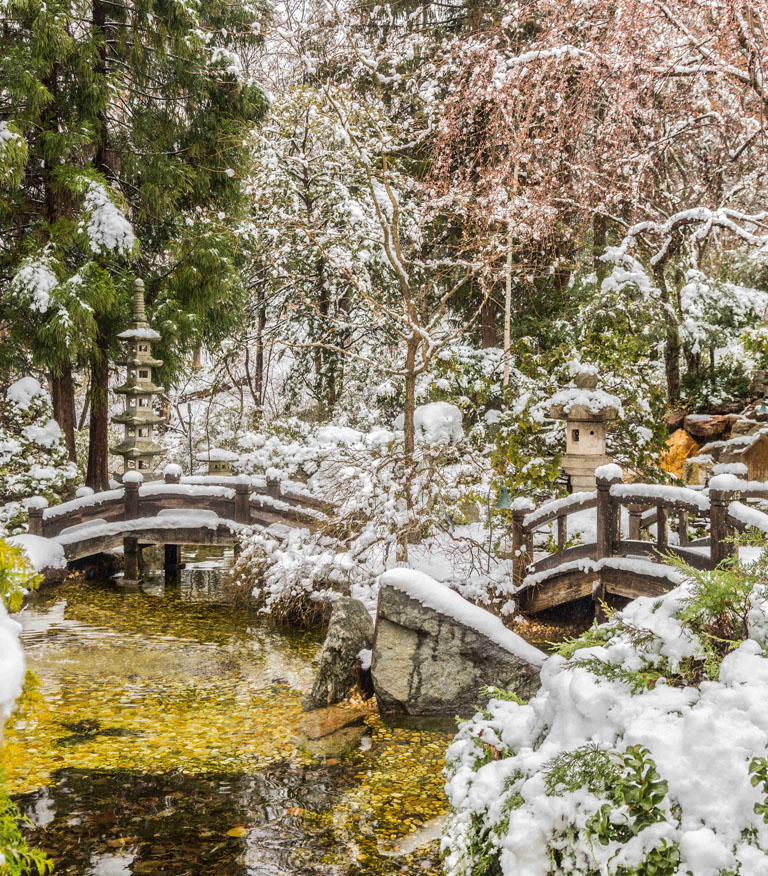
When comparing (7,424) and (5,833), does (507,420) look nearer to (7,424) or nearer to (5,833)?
(7,424)

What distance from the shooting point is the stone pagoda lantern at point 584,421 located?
35.6ft

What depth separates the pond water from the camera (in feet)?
16.5

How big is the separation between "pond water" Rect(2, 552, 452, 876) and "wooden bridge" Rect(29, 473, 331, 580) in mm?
2868

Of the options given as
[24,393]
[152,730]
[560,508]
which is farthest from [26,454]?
[560,508]

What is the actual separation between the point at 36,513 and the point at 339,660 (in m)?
7.13

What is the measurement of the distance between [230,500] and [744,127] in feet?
29.0

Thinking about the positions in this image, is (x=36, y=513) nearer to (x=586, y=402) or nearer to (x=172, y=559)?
(x=172, y=559)

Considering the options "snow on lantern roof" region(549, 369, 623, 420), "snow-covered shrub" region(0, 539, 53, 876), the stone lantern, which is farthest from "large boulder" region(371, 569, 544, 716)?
the stone lantern

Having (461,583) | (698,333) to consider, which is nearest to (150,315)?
(461,583)

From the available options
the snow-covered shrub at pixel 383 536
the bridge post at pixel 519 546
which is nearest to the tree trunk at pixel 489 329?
the snow-covered shrub at pixel 383 536

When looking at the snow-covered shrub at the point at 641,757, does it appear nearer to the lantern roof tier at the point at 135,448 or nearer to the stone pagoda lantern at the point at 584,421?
the stone pagoda lantern at the point at 584,421

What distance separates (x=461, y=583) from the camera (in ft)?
→ 33.4

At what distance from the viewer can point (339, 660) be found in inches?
302

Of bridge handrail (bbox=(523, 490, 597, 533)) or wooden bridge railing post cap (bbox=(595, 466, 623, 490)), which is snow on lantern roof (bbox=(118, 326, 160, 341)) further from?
wooden bridge railing post cap (bbox=(595, 466, 623, 490))
